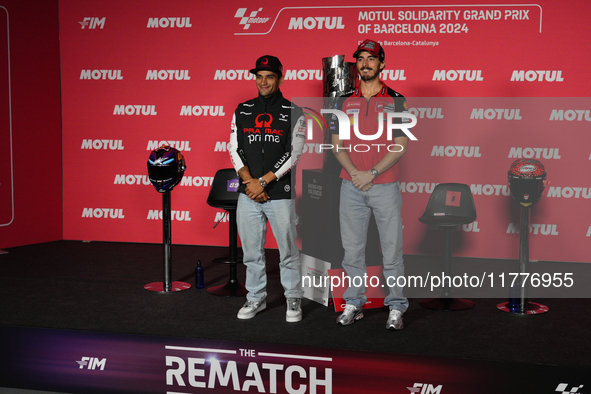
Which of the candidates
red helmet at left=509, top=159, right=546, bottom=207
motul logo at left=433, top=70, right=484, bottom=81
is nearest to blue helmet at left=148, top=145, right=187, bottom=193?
red helmet at left=509, top=159, right=546, bottom=207

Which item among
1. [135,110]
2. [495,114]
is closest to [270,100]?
[495,114]

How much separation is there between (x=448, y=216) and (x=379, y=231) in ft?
2.70

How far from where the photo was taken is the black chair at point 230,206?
12.0 feet

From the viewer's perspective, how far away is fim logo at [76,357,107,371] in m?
2.70

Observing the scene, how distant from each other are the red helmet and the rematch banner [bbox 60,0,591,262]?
1445 mm

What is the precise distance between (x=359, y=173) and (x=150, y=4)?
136 inches

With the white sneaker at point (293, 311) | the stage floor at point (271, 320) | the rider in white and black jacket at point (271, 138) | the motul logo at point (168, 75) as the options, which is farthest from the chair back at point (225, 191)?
the motul logo at point (168, 75)

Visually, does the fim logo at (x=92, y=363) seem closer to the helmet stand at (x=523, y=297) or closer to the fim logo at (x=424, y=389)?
the fim logo at (x=424, y=389)

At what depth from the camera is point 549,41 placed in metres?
4.48

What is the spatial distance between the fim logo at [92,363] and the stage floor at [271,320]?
151 millimetres

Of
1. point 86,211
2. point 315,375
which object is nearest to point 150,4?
point 86,211

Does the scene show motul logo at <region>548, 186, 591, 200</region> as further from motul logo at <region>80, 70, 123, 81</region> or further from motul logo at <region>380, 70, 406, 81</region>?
motul logo at <region>80, 70, 123, 81</region>

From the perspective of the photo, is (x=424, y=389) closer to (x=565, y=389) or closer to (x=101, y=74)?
(x=565, y=389)

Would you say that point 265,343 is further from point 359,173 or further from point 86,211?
point 86,211
